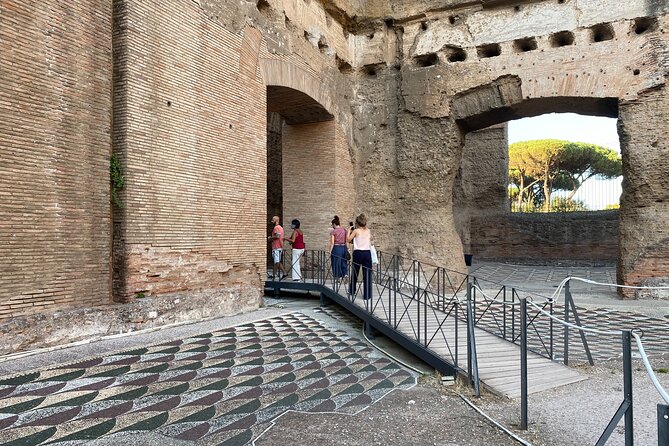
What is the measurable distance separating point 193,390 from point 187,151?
3385 mm

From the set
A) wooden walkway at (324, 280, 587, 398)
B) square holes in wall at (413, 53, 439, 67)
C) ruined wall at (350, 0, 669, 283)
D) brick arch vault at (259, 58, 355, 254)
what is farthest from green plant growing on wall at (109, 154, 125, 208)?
square holes in wall at (413, 53, 439, 67)

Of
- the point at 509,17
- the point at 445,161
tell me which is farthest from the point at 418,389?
the point at 509,17

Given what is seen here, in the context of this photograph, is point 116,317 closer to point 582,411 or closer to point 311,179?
point 582,411

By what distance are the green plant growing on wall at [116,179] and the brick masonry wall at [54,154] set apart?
6 centimetres

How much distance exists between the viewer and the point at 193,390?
3.76 m

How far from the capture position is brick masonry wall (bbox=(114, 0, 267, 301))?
18.5ft

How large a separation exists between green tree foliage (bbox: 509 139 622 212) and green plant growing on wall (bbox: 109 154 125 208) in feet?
85.9

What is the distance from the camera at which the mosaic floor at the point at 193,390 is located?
10.0 feet

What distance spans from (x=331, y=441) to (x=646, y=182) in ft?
26.9

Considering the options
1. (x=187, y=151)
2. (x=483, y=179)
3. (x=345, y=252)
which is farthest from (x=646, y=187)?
(x=483, y=179)

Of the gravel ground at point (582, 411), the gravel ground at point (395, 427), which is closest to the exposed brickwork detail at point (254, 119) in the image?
the gravel ground at point (395, 427)

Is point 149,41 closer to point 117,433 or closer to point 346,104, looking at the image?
point 117,433

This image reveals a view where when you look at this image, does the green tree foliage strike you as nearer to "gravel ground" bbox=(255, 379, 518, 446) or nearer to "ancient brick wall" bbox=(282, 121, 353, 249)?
"ancient brick wall" bbox=(282, 121, 353, 249)

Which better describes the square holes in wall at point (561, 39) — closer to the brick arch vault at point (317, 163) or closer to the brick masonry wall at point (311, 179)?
the brick arch vault at point (317, 163)
